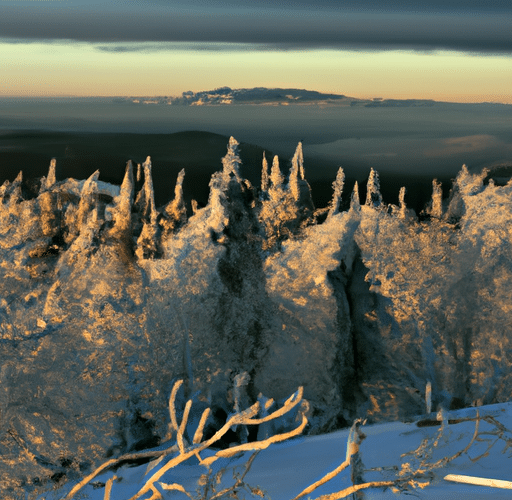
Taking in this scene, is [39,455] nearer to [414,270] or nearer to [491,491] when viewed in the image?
[414,270]

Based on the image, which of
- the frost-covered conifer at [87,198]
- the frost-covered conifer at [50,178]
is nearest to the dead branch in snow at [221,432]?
the frost-covered conifer at [87,198]

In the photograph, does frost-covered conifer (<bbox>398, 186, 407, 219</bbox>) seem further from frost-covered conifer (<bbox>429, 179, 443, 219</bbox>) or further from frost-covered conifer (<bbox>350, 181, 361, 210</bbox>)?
frost-covered conifer (<bbox>350, 181, 361, 210</bbox>)

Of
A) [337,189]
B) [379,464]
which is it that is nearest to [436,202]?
[337,189]

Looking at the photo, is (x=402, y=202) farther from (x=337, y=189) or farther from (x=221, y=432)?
(x=221, y=432)

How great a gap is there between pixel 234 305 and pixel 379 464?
26.3 meters

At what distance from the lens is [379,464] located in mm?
13758

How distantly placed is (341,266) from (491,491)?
32918 millimetres

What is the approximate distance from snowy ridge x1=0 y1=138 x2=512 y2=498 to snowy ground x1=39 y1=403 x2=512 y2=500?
13.3 meters

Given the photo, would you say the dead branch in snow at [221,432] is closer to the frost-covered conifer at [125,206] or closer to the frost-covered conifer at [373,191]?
the frost-covered conifer at [125,206]

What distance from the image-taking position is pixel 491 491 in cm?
994

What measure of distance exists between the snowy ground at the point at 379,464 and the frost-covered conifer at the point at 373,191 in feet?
77.2

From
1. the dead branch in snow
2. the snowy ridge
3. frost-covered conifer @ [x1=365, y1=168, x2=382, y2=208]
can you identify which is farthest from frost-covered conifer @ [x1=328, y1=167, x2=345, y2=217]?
the dead branch in snow

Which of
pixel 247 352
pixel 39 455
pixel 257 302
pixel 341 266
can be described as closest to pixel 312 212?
pixel 341 266

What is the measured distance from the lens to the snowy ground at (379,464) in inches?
408
